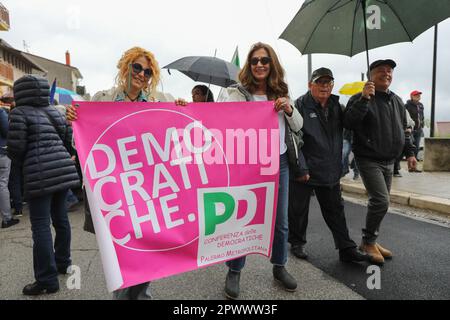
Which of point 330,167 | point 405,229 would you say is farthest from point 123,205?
point 405,229

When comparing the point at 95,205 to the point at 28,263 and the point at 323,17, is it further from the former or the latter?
the point at 323,17

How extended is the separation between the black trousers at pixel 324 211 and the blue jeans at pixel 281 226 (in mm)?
642

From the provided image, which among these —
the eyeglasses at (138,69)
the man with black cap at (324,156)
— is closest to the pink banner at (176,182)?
the eyeglasses at (138,69)

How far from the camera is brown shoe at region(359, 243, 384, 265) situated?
2913 mm

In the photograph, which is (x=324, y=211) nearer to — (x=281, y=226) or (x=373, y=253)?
(x=373, y=253)

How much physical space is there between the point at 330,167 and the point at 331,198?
1.03 feet

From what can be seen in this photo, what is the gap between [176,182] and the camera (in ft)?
6.89

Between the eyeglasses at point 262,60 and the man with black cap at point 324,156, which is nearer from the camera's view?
the eyeglasses at point 262,60

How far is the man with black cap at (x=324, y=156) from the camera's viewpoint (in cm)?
295

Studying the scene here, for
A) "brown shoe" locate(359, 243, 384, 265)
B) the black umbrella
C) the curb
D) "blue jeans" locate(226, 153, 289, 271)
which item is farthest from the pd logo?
the curb

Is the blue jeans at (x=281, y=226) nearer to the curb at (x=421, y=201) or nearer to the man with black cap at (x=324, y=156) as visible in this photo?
the man with black cap at (x=324, y=156)

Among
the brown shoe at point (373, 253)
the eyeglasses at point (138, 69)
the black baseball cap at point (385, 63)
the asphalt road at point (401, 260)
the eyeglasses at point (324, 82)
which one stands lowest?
the asphalt road at point (401, 260)

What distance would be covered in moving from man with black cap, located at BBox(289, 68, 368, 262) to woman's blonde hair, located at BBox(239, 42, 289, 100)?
1.92 feet
